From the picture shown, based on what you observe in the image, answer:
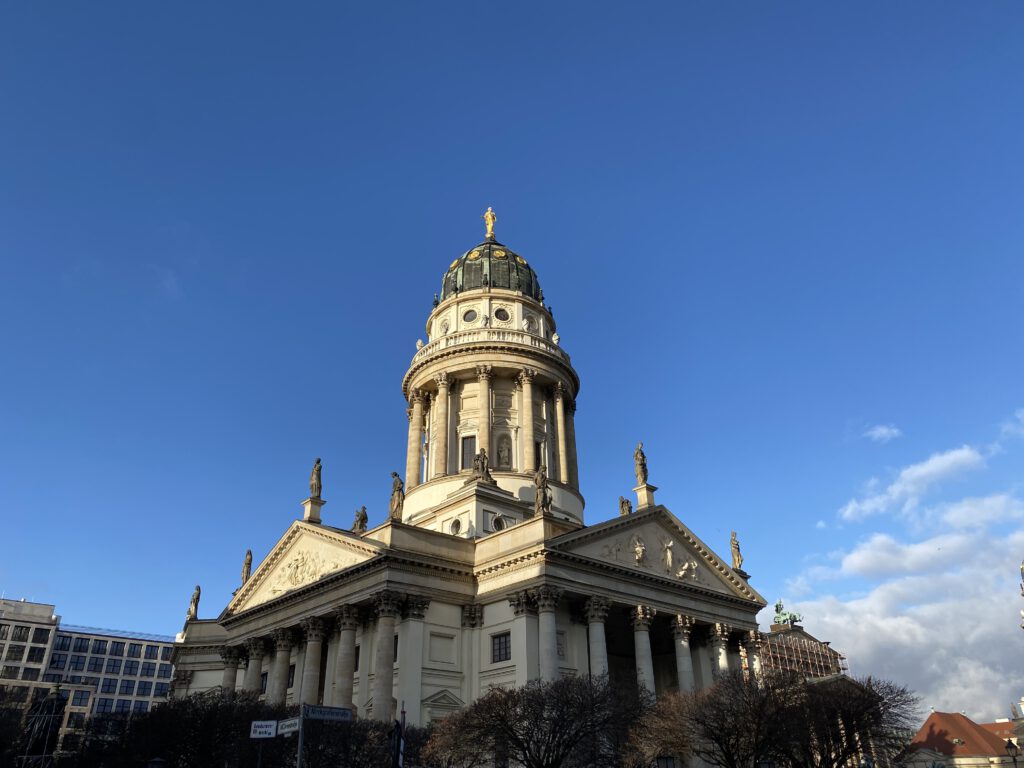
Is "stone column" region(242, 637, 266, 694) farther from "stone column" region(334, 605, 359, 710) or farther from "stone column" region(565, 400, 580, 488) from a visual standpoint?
"stone column" region(565, 400, 580, 488)

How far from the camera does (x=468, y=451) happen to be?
59.3 metres

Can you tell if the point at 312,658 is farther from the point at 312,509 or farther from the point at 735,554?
the point at 735,554

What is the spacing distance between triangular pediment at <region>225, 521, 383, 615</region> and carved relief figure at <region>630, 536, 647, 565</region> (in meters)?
13.5

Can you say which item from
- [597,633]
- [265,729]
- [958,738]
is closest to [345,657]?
[597,633]

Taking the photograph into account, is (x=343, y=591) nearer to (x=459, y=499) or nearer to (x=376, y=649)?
(x=376, y=649)

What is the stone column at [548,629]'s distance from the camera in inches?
1593

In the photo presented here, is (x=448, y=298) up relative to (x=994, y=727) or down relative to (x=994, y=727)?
up

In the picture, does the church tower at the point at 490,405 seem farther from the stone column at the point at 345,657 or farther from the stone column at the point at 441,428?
the stone column at the point at 345,657

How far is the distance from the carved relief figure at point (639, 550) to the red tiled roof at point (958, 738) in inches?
2639

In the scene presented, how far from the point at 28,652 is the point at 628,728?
9919cm

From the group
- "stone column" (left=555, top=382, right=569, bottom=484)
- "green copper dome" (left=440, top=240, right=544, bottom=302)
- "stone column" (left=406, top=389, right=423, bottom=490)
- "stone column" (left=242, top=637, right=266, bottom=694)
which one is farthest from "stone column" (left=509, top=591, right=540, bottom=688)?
"green copper dome" (left=440, top=240, right=544, bottom=302)

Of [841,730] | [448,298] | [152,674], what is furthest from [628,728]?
[152,674]

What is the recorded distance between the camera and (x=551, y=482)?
190 ft

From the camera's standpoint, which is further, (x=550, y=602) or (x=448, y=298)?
(x=448, y=298)
